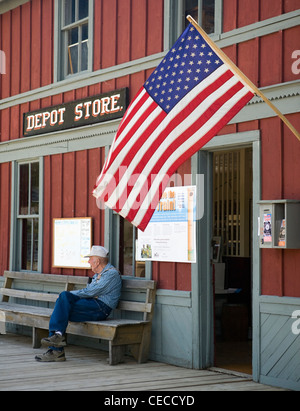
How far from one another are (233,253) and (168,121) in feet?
21.9

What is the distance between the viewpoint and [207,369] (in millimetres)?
8531

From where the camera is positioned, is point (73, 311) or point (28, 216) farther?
point (28, 216)

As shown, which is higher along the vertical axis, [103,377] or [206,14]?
[206,14]

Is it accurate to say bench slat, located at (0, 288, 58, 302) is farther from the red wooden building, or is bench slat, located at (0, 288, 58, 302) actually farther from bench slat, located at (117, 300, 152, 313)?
bench slat, located at (117, 300, 152, 313)

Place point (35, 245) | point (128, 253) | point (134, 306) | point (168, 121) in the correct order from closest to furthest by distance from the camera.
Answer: point (168, 121) → point (134, 306) → point (128, 253) → point (35, 245)

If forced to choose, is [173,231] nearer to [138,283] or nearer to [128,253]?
[138,283]

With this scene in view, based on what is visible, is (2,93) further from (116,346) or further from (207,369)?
(207,369)

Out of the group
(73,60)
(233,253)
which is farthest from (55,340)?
(233,253)

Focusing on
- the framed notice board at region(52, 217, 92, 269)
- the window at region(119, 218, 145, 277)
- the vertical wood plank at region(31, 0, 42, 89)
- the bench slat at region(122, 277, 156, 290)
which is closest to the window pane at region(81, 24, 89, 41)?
the vertical wood plank at region(31, 0, 42, 89)

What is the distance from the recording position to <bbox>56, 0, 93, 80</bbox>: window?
35.3 ft

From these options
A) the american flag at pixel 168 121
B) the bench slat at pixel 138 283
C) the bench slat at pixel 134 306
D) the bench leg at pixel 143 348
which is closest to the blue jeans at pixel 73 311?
the bench slat at pixel 134 306

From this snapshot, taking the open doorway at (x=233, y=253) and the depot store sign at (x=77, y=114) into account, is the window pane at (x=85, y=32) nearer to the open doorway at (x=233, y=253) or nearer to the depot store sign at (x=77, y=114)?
the depot store sign at (x=77, y=114)

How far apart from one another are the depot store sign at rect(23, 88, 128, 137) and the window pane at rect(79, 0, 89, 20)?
136 centimetres

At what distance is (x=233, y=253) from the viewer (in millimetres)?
12906
